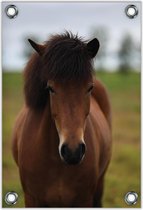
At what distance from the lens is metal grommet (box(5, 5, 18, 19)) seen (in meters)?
3.02

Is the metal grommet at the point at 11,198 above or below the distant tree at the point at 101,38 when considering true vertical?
Result: below

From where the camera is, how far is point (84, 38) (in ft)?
9.61

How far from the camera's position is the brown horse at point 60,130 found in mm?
2752

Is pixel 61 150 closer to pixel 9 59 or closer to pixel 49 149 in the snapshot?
pixel 49 149

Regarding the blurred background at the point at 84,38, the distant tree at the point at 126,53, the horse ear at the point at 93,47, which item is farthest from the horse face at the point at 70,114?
the distant tree at the point at 126,53

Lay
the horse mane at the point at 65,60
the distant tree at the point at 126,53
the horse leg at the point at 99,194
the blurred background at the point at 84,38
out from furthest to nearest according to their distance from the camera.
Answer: the horse leg at the point at 99,194
the distant tree at the point at 126,53
the blurred background at the point at 84,38
the horse mane at the point at 65,60

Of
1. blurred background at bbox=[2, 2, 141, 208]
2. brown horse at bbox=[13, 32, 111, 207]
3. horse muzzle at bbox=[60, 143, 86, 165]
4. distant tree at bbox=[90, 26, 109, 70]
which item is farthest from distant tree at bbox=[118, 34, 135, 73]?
horse muzzle at bbox=[60, 143, 86, 165]

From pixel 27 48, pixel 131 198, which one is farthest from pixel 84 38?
pixel 131 198

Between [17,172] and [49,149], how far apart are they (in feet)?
0.94

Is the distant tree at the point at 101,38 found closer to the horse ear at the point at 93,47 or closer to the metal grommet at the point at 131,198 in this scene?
the horse ear at the point at 93,47

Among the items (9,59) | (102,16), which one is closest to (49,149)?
(9,59)

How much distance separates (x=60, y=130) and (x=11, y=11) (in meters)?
0.67

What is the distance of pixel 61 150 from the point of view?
2691 mm

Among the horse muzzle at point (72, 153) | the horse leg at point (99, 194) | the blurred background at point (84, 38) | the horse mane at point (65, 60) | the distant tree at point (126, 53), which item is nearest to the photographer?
the horse muzzle at point (72, 153)
